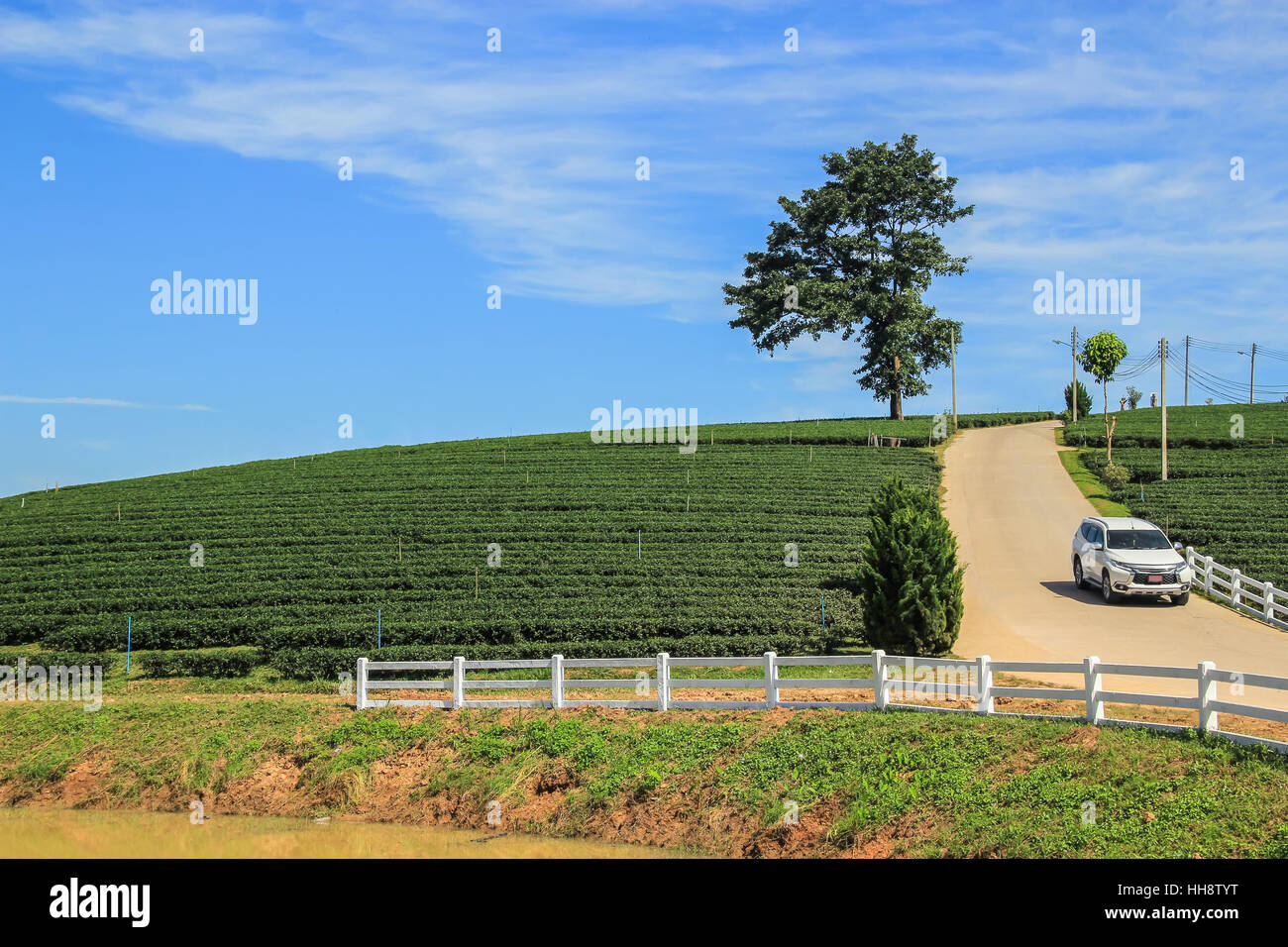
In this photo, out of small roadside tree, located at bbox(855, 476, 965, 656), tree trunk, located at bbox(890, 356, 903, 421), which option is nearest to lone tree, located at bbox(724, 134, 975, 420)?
tree trunk, located at bbox(890, 356, 903, 421)

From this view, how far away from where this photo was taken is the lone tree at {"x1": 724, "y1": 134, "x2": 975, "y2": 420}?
2862 inches

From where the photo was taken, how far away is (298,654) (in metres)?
25.8

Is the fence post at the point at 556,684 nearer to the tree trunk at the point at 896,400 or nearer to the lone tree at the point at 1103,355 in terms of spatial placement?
the tree trunk at the point at 896,400

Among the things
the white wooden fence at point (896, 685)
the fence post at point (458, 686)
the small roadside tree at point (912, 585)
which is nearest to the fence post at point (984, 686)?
the white wooden fence at point (896, 685)

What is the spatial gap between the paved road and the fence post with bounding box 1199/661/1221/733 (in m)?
3.91

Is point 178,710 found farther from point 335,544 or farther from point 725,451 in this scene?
point 725,451

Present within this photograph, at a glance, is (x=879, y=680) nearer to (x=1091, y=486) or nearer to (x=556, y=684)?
(x=556, y=684)

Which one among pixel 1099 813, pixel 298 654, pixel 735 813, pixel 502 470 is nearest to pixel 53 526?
pixel 502 470

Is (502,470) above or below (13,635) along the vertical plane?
above

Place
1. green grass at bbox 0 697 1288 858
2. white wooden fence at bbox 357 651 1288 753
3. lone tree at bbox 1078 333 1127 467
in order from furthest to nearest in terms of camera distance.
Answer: lone tree at bbox 1078 333 1127 467 → white wooden fence at bbox 357 651 1288 753 → green grass at bbox 0 697 1288 858

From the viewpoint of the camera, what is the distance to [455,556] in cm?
3566

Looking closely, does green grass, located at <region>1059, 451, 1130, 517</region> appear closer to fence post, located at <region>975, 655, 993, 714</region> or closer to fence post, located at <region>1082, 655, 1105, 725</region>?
fence post, located at <region>975, 655, 993, 714</region>

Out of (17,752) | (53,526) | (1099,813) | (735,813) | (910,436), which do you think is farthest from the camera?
(910,436)

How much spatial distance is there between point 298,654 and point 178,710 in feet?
11.3
